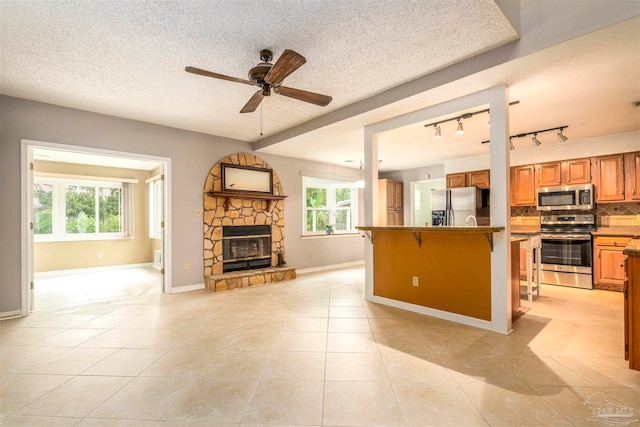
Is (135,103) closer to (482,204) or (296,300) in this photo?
(296,300)

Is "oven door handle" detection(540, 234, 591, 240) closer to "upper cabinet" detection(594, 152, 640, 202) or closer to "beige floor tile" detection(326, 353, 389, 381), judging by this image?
"upper cabinet" detection(594, 152, 640, 202)

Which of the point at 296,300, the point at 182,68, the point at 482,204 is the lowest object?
the point at 296,300

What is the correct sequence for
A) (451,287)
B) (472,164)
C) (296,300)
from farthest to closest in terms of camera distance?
(472,164) → (296,300) → (451,287)

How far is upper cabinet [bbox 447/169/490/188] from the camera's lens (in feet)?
20.4

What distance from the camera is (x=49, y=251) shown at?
6.23 metres

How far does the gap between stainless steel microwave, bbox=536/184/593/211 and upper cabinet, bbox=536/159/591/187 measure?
14 centimetres

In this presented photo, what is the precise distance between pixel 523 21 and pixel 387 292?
10.4 feet

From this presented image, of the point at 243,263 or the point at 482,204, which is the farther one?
the point at 482,204

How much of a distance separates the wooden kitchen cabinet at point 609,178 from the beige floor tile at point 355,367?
5053 mm

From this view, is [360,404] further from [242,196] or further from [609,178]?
[609,178]

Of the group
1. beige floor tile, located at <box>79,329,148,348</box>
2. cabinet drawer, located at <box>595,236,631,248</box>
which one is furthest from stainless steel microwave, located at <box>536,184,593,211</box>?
beige floor tile, located at <box>79,329,148,348</box>

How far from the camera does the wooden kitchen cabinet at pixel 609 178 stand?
187 inches

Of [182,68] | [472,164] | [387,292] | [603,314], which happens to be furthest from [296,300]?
[472,164]

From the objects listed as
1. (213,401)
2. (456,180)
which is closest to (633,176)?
(456,180)
